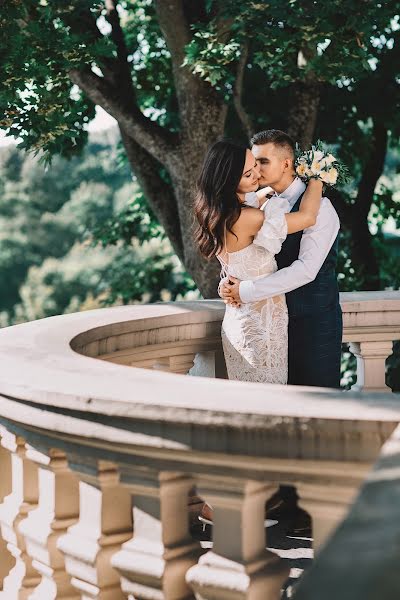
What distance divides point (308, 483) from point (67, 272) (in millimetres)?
44196

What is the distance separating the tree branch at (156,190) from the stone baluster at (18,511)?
7580mm

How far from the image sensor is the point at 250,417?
6.93 feet

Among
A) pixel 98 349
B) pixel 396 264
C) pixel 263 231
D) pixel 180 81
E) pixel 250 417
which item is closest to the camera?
pixel 250 417

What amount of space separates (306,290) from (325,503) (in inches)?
105

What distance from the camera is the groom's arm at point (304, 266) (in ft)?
14.9

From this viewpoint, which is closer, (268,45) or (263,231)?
(263,231)

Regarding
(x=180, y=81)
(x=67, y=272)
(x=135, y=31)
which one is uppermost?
(x=135, y=31)

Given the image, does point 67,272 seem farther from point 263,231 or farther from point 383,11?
point 263,231

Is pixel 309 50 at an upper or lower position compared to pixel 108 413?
upper

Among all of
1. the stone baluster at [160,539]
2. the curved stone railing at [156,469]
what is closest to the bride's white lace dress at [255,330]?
the curved stone railing at [156,469]

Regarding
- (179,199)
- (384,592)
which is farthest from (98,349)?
(179,199)

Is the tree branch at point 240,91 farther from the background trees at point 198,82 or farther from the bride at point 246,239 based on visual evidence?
the bride at point 246,239

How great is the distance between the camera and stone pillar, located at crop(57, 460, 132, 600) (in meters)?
2.51

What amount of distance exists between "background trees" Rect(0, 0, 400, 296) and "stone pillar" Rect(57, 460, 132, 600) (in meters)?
6.18
